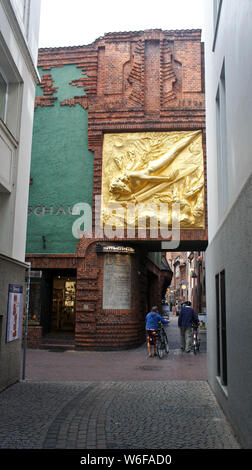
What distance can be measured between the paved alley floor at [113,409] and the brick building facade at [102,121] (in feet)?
14.3

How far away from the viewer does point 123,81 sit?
18359 millimetres

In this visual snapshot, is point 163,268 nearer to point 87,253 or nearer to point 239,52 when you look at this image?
point 87,253

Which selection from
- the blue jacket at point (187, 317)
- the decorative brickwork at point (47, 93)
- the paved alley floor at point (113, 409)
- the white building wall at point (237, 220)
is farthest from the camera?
the decorative brickwork at point (47, 93)

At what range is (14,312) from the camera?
9.43m

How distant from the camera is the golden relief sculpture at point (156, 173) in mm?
16969

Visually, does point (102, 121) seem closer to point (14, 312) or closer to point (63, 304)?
point (63, 304)

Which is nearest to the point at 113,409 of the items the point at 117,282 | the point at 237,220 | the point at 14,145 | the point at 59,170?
the point at 237,220

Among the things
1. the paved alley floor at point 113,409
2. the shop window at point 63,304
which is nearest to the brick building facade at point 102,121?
the shop window at point 63,304

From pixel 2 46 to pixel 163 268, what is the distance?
24.2m

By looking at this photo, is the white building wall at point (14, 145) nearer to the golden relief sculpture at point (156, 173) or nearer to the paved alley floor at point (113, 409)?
the paved alley floor at point (113, 409)

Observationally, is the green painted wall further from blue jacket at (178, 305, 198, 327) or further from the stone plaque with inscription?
blue jacket at (178, 305, 198, 327)

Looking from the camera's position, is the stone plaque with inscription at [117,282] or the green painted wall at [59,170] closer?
the stone plaque with inscription at [117,282]

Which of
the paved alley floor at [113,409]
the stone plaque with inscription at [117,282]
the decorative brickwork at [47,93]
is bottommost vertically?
the paved alley floor at [113,409]
